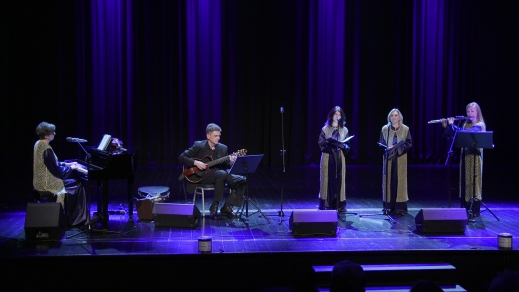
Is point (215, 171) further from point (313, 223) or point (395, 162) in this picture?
point (395, 162)

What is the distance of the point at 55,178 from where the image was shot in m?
7.11

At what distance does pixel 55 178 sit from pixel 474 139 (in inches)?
221

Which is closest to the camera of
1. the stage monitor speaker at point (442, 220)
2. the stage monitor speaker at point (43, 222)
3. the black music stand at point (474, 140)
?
the stage monitor speaker at point (43, 222)

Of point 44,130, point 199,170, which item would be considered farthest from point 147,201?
point 44,130

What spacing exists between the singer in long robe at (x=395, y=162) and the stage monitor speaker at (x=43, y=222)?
4.58 metres

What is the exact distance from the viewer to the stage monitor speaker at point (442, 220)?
7.00 m

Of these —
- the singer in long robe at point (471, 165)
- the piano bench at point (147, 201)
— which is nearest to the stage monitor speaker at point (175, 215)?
the piano bench at point (147, 201)

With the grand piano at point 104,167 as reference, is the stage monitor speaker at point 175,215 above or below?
below

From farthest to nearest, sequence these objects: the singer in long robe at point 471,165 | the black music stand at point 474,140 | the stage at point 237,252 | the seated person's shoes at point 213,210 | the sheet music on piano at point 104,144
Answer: the singer in long robe at point 471,165 → the seated person's shoes at point 213,210 → the black music stand at point 474,140 → the sheet music on piano at point 104,144 → the stage at point 237,252

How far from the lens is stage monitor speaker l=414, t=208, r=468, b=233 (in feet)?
23.0

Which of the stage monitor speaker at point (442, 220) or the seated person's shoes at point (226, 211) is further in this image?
the seated person's shoes at point (226, 211)

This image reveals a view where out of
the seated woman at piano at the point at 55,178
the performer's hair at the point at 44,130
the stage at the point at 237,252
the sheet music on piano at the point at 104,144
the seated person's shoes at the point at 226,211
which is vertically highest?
the performer's hair at the point at 44,130

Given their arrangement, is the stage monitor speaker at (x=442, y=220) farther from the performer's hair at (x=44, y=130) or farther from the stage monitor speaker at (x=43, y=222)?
the performer's hair at (x=44, y=130)

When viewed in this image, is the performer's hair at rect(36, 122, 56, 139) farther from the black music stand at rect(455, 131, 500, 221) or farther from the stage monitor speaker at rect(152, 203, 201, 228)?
the black music stand at rect(455, 131, 500, 221)
